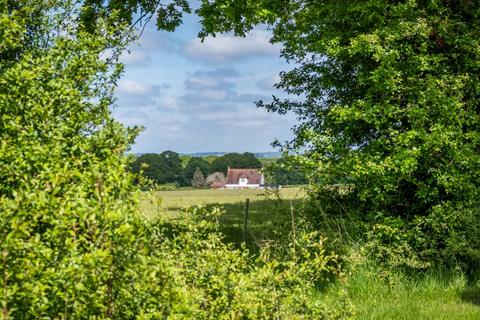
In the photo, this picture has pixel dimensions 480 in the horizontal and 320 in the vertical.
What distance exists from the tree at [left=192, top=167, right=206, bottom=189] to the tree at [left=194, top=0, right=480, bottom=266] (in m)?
54.1

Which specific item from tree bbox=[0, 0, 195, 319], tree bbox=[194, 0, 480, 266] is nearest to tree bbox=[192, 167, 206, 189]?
tree bbox=[194, 0, 480, 266]

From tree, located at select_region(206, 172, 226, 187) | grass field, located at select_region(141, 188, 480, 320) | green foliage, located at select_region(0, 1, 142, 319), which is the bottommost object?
grass field, located at select_region(141, 188, 480, 320)

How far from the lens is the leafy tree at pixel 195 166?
6757 cm

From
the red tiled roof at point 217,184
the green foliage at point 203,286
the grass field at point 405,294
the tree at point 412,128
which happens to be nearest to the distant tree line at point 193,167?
the red tiled roof at point 217,184

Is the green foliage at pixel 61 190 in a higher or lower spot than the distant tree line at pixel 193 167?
lower

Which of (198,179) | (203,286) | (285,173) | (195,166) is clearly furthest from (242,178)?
(203,286)

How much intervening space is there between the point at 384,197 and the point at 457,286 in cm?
196

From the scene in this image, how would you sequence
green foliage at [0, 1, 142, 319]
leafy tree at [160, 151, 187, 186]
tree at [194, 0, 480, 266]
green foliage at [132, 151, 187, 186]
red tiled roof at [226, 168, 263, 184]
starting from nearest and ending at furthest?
green foliage at [0, 1, 142, 319] < tree at [194, 0, 480, 266] < green foliage at [132, 151, 187, 186] < leafy tree at [160, 151, 187, 186] < red tiled roof at [226, 168, 263, 184]

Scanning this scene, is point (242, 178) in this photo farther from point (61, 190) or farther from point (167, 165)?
point (61, 190)

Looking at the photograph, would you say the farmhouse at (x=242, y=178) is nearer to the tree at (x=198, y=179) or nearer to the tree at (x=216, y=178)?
the tree at (x=216, y=178)

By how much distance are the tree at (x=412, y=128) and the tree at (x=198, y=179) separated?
2131 inches

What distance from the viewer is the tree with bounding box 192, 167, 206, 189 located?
65.1m

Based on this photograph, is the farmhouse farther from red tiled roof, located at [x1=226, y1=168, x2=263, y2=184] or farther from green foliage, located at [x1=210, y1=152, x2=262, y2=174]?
green foliage, located at [x1=210, y1=152, x2=262, y2=174]

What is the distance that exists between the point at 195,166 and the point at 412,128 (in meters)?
60.8
